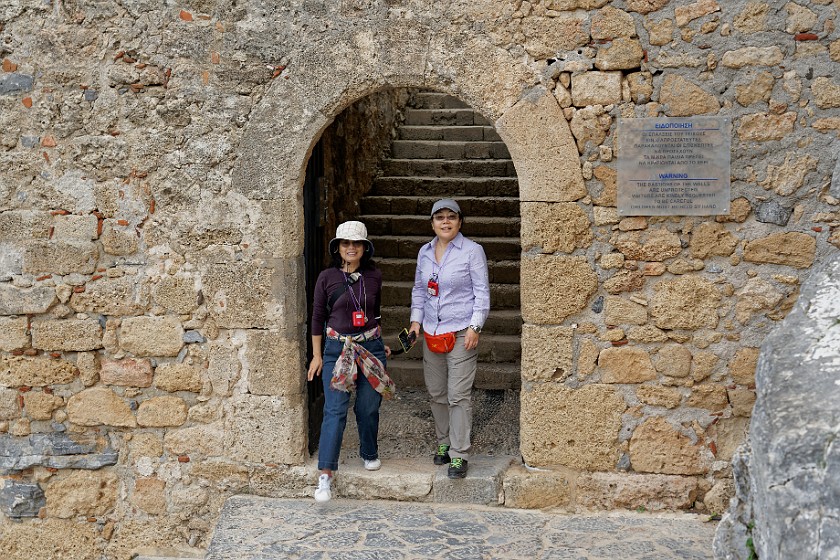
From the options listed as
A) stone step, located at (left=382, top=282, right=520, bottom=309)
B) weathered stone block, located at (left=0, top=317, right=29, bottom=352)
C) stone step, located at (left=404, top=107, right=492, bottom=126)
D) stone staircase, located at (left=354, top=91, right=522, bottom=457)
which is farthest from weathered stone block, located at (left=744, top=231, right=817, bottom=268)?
stone step, located at (left=404, top=107, right=492, bottom=126)

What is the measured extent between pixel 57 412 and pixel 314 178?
2030 mm

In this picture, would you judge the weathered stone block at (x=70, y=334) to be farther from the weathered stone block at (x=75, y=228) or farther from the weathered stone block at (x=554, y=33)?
the weathered stone block at (x=554, y=33)

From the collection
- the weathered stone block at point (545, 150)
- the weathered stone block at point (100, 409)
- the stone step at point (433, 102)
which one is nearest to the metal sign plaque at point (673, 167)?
the weathered stone block at point (545, 150)

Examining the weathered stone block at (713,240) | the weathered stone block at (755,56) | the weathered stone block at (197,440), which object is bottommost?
the weathered stone block at (197,440)

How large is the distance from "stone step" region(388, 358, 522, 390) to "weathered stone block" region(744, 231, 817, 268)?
2.09 meters

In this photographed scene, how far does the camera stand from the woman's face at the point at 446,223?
14.7 ft

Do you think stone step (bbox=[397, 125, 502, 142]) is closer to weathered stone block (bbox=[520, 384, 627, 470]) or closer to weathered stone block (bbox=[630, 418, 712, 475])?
weathered stone block (bbox=[520, 384, 627, 470])

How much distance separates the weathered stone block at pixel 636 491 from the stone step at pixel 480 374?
1491 mm

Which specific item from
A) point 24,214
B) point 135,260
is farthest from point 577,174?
point 24,214

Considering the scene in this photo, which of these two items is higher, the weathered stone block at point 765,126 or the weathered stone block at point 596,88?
the weathered stone block at point 596,88

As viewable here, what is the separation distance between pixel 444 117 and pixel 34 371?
560 cm

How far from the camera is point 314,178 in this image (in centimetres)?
521

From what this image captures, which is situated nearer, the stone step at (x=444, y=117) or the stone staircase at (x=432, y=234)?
the stone staircase at (x=432, y=234)

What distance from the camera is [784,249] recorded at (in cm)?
418
